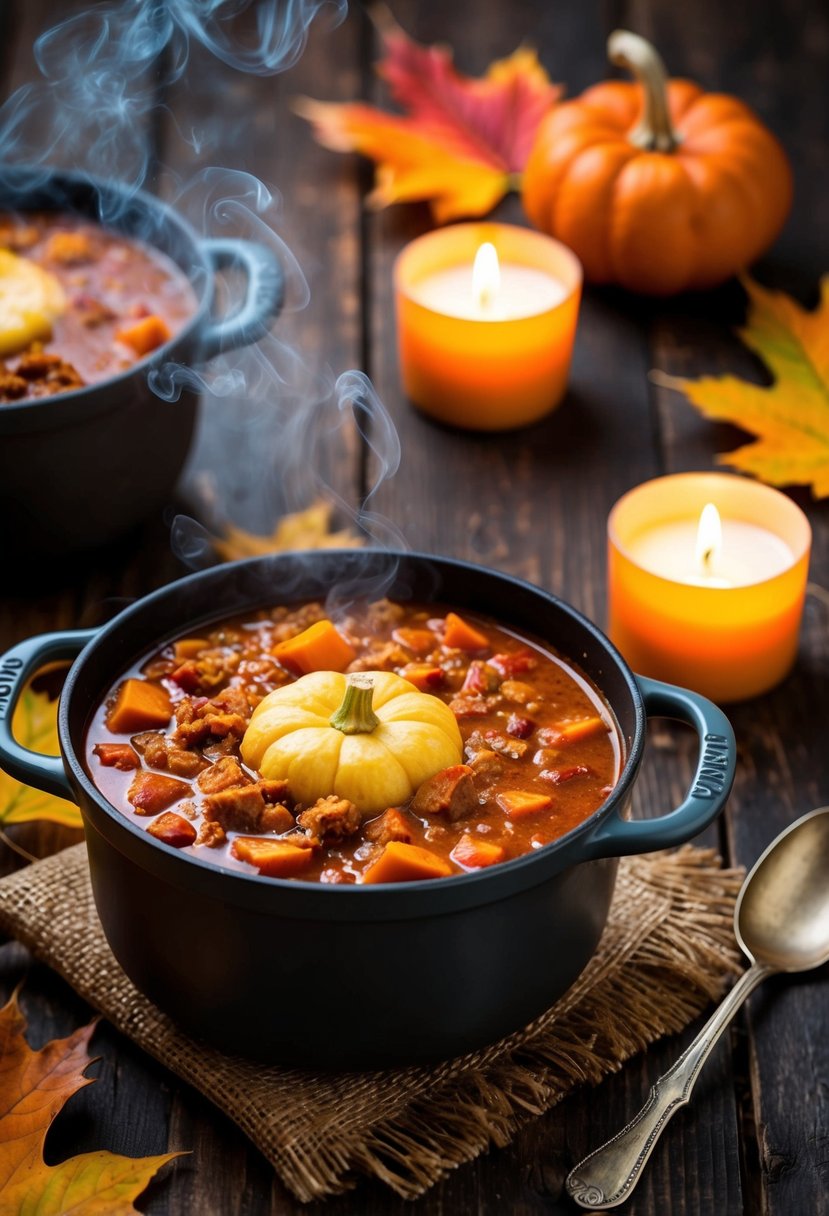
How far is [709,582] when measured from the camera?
2580mm

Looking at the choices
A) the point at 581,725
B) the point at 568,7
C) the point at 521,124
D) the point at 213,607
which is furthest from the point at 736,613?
the point at 568,7

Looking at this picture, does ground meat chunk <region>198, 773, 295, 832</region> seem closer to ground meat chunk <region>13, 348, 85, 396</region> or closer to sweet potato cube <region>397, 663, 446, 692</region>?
sweet potato cube <region>397, 663, 446, 692</region>

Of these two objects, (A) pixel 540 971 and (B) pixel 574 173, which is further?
(B) pixel 574 173

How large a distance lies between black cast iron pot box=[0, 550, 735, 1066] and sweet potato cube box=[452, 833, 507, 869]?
0.08 meters

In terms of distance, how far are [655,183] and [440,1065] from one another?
6.72ft

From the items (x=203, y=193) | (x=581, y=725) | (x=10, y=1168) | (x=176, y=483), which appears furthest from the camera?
(x=203, y=193)

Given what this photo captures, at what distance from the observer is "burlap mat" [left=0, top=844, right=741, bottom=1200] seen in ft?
6.01

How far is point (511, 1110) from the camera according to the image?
188 cm

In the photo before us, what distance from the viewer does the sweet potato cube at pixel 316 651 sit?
210cm

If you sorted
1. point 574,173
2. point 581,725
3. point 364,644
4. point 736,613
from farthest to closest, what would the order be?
point 574,173
point 736,613
point 364,644
point 581,725

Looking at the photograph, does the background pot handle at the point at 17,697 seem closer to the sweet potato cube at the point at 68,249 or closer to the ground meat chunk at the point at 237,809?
the ground meat chunk at the point at 237,809

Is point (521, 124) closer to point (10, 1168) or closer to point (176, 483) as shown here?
point (176, 483)

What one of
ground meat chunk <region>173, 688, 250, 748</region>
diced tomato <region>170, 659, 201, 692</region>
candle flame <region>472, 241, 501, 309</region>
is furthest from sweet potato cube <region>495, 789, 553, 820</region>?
candle flame <region>472, 241, 501, 309</region>

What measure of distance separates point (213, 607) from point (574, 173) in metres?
1.62
